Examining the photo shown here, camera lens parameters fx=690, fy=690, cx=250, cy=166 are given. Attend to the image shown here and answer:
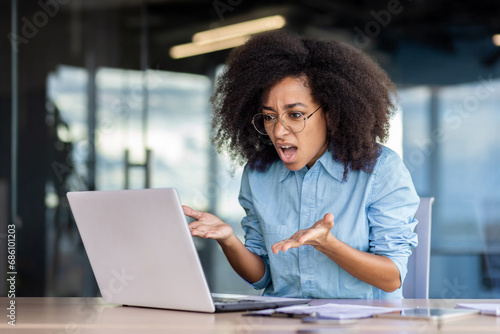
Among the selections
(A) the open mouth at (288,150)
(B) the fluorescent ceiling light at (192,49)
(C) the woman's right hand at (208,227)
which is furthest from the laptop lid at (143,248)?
(B) the fluorescent ceiling light at (192,49)

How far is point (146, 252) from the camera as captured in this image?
1.49 meters

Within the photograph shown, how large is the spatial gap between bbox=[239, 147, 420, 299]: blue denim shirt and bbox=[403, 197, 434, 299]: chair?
0.03 meters

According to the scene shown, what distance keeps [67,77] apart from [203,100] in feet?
2.96

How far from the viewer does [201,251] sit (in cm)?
467

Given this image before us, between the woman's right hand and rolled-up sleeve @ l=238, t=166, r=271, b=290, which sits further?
rolled-up sleeve @ l=238, t=166, r=271, b=290

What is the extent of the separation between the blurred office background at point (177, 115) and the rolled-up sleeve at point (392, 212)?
256 cm

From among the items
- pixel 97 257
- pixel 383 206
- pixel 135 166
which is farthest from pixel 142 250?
pixel 135 166

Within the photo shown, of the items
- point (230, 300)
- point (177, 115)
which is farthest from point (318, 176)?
point (177, 115)

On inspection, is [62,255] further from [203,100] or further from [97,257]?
[97,257]

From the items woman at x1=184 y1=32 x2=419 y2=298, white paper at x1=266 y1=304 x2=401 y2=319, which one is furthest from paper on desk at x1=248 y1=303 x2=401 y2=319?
woman at x1=184 y1=32 x2=419 y2=298

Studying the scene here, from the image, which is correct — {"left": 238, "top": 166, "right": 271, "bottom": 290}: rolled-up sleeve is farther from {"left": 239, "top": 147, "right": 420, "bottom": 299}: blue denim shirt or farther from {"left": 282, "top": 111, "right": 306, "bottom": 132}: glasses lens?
{"left": 282, "top": 111, "right": 306, "bottom": 132}: glasses lens

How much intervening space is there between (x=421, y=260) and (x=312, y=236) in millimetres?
524

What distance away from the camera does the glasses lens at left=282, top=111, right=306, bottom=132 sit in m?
2.04

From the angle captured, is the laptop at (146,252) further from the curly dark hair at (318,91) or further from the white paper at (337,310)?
the curly dark hair at (318,91)
